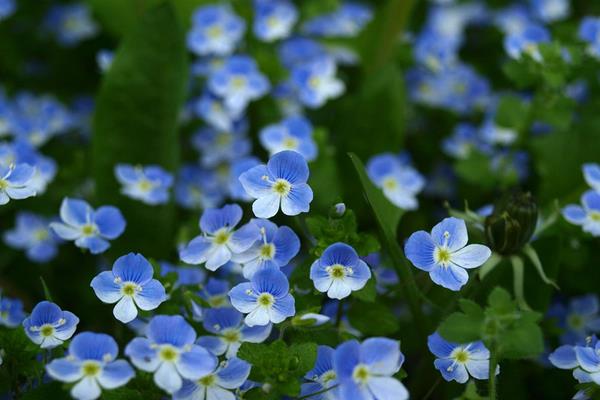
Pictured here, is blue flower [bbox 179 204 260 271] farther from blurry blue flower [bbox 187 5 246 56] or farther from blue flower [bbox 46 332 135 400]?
blurry blue flower [bbox 187 5 246 56]

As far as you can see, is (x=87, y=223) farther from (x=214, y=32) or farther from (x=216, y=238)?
(x=214, y=32)

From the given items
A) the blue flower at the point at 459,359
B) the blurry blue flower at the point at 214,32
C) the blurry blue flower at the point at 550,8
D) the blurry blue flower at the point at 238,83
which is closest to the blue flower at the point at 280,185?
the blue flower at the point at 459,359

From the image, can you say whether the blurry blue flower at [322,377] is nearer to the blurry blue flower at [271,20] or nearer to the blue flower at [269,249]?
the blue flower at [269,249]

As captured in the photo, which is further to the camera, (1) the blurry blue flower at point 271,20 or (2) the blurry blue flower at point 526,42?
(1) the blurry blue flower at point 271,20

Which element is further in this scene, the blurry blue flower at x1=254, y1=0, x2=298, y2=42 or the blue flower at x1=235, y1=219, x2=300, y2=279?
the blurry blue flower at x1=254, y1=0, x2=298, y2=42

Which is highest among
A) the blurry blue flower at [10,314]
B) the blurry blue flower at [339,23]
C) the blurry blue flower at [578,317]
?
the blurry blue flower at [10,314]

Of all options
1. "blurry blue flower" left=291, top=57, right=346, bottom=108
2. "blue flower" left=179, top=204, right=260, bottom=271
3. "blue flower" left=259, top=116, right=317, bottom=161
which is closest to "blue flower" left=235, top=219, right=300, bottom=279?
"blue flower" left=179, top=204, right=260, bottom=271
